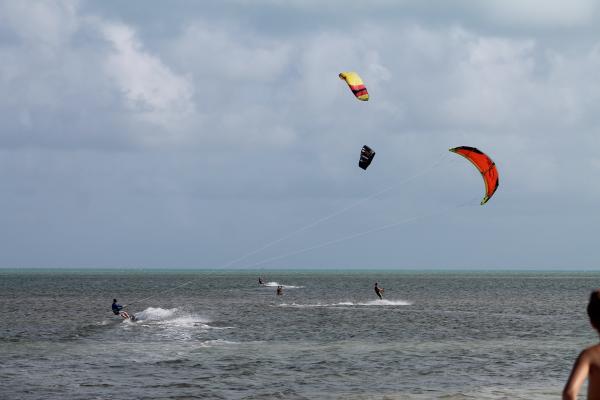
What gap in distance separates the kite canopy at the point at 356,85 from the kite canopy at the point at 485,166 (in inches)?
188

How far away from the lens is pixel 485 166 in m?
30.2

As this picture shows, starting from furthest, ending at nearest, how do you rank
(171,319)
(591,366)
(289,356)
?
(171,319), (289,356), (591,366)

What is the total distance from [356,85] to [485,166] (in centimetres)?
659

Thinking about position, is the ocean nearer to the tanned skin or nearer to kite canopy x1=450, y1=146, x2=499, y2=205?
kite canopy x1=450, y1=146, x2=499, y2=205

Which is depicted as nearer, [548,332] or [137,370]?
[137,370]

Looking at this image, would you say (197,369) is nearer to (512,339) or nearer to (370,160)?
(370,160)

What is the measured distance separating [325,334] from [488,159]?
1530cm

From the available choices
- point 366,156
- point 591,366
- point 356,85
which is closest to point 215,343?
point 366,156

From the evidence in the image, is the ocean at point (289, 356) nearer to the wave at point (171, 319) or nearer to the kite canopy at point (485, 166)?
the wave at point (171, 319)

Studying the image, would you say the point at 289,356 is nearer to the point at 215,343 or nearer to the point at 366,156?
the point at 215,343

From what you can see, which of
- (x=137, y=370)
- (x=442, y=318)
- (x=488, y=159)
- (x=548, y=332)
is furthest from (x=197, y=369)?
(x=442, y=318)

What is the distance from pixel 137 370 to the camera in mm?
28047

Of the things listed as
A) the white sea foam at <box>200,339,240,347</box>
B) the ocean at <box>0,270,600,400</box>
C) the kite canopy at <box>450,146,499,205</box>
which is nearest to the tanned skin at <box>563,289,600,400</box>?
the ocean at <box>0,270,600,400</box>

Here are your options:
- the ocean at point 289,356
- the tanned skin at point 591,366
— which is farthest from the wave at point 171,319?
the tanned skin at point 591,366
